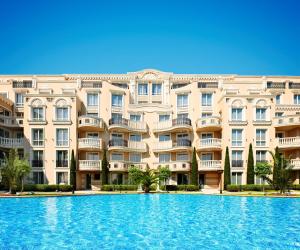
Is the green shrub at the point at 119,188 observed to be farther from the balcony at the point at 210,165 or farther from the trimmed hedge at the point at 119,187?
the balcony at the point at 210,165

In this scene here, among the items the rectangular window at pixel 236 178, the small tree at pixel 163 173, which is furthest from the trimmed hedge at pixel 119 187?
the rectangular window at pixel 236 178

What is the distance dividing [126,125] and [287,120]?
2191 centimetres

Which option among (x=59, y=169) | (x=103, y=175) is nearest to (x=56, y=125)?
(x=59, y=169)

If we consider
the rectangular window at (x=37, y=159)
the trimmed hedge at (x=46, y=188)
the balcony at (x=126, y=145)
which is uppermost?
the balcony at (x=126, y=145)

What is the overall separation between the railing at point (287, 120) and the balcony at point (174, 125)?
38.6 feet

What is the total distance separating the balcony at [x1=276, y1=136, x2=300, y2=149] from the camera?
41688mm

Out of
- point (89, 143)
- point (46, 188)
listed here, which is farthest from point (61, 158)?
point (46, 188)

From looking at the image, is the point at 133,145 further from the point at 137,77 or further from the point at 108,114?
the point at 137,77

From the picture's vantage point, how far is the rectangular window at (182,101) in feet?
160

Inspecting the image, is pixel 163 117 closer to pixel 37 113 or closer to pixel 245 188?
pixel 245 188

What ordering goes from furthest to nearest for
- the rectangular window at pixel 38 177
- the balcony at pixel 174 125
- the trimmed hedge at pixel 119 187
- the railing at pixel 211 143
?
the balcony at pixel 174 125
the railing at pixel 211 143
the rectangular window at pixel 38 177
the trimmed hedge at pixel 119 187

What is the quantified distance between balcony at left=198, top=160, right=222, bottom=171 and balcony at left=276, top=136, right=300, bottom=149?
820 centimetres

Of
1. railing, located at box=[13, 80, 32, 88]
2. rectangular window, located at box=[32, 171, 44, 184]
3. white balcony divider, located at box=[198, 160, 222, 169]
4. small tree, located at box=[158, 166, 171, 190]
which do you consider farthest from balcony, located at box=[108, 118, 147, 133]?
railing, located at box=[13, 80, 32, 88]

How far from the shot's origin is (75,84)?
49969mm
